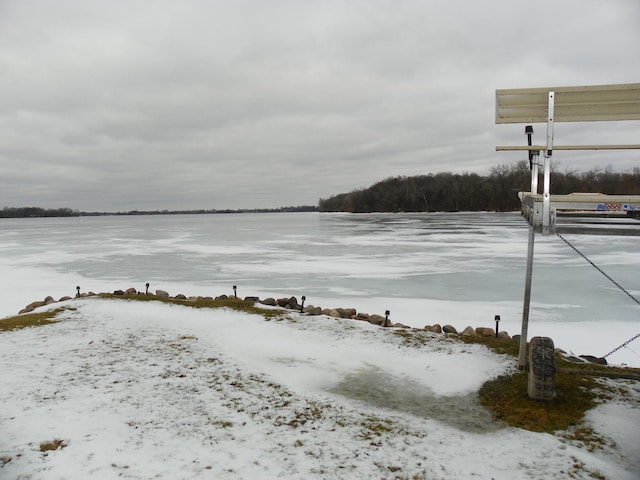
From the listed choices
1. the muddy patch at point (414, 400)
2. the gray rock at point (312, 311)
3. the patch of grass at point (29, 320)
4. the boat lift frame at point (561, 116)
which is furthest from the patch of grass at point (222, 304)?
the boat lift frame at point (561, 116)

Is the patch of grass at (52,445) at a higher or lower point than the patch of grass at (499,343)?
higher

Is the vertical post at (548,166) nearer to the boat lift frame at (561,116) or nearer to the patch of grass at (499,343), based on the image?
the boat lift frame at (561,116)

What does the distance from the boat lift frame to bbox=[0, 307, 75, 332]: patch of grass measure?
856cm

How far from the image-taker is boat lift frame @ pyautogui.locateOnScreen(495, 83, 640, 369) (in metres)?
4.41

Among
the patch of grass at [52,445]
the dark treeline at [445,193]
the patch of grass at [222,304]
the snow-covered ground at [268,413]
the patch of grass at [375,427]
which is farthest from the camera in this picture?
the dark treeline at [445,193]

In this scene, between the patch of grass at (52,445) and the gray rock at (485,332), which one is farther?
the gray rock at (485,332)

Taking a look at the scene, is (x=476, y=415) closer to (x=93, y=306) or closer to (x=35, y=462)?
(x=35, y=462)

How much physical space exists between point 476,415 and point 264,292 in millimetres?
8713

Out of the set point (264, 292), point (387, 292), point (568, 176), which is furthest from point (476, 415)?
point (568, 176)

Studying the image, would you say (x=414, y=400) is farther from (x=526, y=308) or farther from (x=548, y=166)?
(x=548, y=166)

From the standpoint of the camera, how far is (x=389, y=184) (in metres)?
134

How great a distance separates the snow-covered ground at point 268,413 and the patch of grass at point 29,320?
1.49 feet

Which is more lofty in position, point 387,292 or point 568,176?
point 568,176

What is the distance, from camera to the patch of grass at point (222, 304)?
910cm
